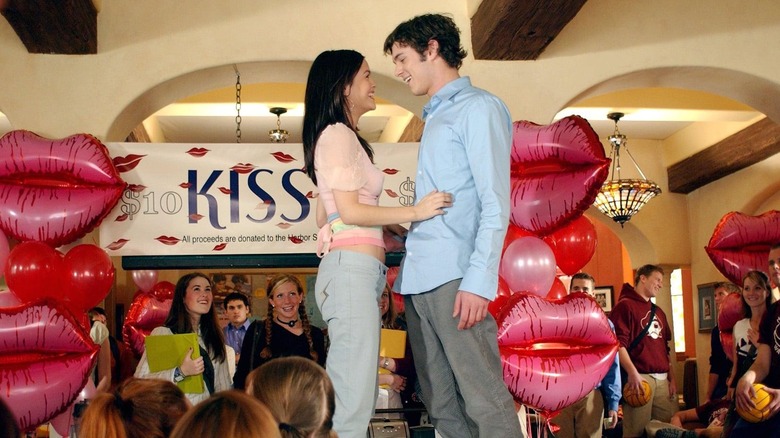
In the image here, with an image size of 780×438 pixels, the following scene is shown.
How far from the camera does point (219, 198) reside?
13.3 feet

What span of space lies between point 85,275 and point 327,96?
174 centimetres

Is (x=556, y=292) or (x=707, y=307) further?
(x=707, y=307)

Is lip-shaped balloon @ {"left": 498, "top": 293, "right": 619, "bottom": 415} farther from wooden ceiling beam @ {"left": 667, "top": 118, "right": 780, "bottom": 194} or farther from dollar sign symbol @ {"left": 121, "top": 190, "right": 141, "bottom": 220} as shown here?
wooden ceiling beam @ {"left": 667, "top": 118, "right": 780, "bottom": 194}

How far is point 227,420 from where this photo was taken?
118cm

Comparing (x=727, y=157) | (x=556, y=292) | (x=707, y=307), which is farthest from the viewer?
(x=707, y=307)

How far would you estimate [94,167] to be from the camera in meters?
3.60

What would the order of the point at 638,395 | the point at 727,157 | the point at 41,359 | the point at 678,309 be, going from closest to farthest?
the point at 41,359 < the point at 638,395 < the point at 727,157 < the point at 678,309

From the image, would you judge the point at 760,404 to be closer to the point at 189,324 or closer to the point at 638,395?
the point at 638,395

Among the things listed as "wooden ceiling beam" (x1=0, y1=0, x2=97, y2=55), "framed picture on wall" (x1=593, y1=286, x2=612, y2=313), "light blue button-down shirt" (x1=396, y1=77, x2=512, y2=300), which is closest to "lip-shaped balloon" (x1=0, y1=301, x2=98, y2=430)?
"wooden ceiling beam" (x1=0, y1=0, x2=97, y2=55)

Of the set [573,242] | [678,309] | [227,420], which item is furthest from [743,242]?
[227,420]

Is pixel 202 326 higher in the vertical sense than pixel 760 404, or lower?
higher

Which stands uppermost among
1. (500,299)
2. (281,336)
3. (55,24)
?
(55,24)

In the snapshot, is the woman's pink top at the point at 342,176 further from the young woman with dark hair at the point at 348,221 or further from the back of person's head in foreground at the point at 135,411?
the back of person's head in foreground at the point at 135,411

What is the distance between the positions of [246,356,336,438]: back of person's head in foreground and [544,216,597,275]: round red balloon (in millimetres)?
2294
